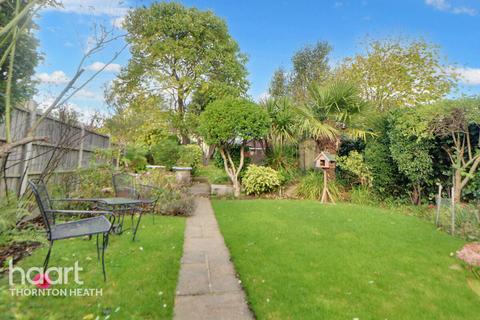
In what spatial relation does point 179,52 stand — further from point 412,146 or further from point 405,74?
point 412,146

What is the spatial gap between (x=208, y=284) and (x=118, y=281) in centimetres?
85

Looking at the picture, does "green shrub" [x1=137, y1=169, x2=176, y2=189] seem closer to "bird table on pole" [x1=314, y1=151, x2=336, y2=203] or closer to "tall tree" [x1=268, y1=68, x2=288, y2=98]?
"bird table on pole" [x1=314, y1=151, x2=336, y2=203]

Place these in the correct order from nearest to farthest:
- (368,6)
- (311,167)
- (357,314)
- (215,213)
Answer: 1. (357,314)
2. (215,213)
3. (311,167)
4. (368,6)

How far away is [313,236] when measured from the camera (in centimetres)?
435

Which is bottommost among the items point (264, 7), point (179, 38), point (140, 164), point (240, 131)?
point (140, 164)

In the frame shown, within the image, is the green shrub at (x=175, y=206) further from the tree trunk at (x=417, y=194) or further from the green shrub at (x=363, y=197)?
the tree trunk at (x=417, y=194)

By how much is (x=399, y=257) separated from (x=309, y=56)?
771 inches

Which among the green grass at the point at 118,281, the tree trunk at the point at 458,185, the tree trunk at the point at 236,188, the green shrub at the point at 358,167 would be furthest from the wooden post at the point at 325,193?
the green grass at the point at 118,281

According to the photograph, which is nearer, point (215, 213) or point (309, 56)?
point (215, 213)

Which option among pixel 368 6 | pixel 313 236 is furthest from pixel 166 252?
pixel 368 6

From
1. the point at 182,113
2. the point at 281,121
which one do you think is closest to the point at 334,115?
the point at 281,121

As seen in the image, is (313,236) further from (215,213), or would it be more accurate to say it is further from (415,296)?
(215,213)

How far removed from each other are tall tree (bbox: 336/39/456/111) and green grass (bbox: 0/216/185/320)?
433 inches

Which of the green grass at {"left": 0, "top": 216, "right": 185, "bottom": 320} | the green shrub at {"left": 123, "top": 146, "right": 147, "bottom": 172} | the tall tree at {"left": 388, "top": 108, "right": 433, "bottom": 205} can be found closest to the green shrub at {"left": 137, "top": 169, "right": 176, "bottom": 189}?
the green grass at {"left": 0, "top": 216, "right": 185, "bottom": 320}
